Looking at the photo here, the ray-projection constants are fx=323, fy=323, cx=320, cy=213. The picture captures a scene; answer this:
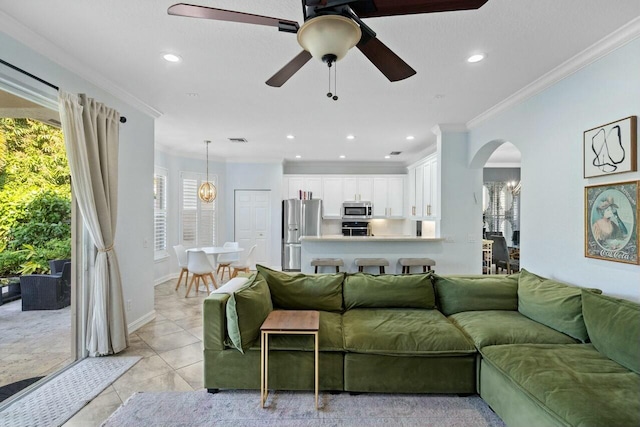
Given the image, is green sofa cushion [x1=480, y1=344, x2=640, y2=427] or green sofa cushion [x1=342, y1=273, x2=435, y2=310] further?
green sofa cushion [x1=342, y1=273, x2=435, y2=310]

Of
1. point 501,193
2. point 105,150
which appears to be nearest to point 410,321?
point 105,150

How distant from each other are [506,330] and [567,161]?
162 cm

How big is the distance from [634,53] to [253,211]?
6628mm

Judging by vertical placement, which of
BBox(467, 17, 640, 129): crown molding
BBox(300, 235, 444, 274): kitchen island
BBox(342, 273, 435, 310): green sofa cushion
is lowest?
BBox(342, 273, 435, 310): green sofa cushion

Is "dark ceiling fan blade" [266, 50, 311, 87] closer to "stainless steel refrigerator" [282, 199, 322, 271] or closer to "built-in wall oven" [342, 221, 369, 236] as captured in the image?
"stainless steel refrigerator" [282, 199, 322, 271]

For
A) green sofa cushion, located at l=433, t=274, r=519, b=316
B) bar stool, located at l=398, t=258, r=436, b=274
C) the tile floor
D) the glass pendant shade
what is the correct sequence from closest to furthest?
the tile floor < green sofa cushion, located at l=433, t=274, r=519, b=316 < bar stool, located at l=398, t=258, r=436, b=274 < the glass pendant shade

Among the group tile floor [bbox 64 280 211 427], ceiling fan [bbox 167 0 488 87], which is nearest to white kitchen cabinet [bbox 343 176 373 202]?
tile floor [bbox 64 280 211 427]

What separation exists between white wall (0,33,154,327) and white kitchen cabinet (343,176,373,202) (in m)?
4.60

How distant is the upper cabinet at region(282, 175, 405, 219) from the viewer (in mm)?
7758

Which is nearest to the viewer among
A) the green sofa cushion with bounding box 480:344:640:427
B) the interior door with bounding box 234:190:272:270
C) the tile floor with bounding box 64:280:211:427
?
the green sofa cushion with bounding box 480:344:640:427

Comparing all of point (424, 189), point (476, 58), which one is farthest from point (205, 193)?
point (476, 58)

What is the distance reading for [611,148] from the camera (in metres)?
2.39

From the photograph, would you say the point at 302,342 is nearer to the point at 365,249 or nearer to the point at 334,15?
the point at 334,15

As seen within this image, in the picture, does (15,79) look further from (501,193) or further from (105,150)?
(501,193)
